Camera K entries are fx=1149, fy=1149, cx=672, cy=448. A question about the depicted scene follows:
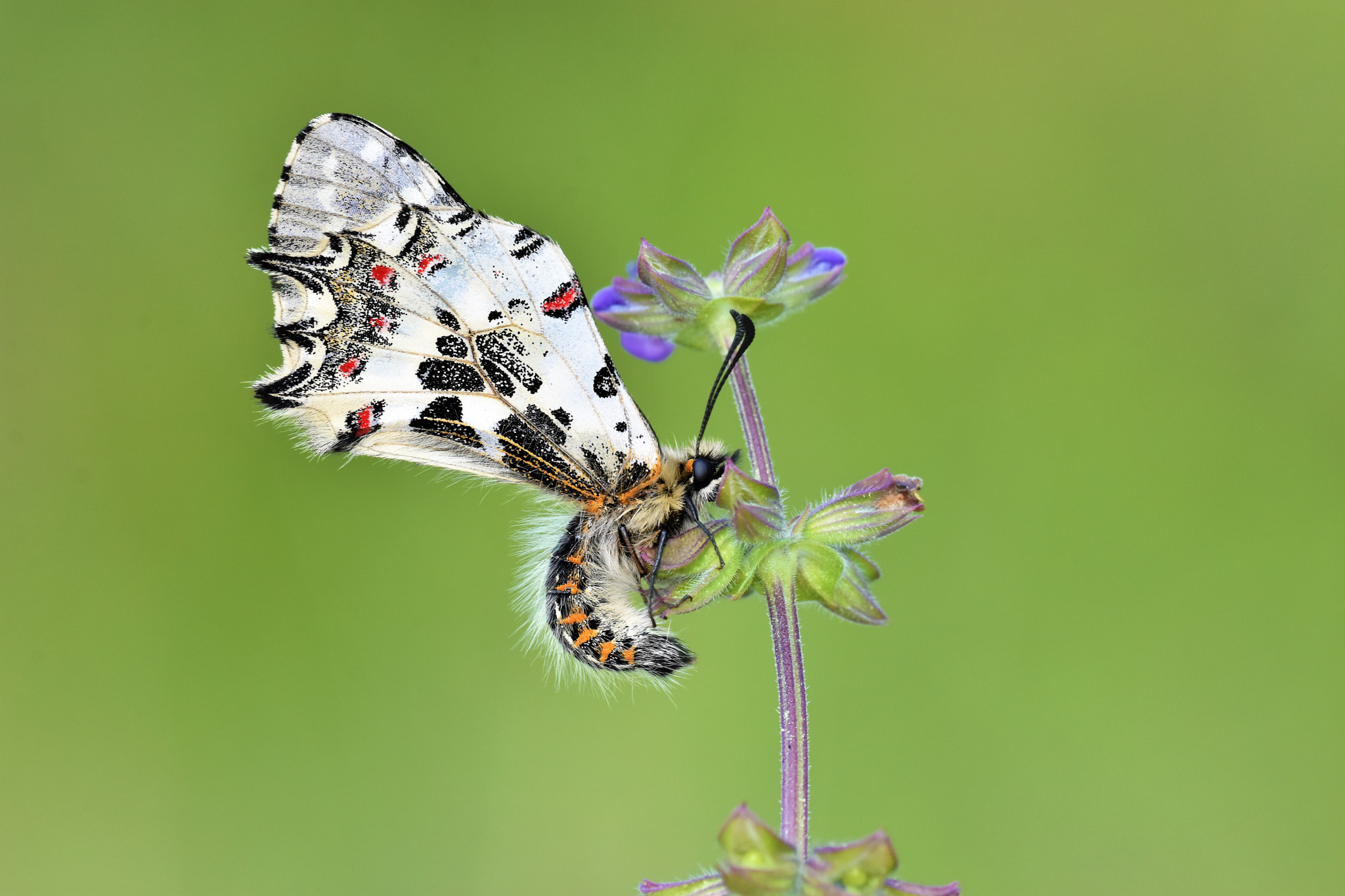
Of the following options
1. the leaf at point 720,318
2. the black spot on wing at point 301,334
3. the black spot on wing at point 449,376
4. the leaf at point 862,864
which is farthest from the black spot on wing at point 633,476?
the leaf at point 862,864

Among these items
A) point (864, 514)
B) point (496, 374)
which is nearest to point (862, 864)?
point (864, 514)

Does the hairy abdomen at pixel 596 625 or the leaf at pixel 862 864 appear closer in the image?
the leaf at pixel 862 864

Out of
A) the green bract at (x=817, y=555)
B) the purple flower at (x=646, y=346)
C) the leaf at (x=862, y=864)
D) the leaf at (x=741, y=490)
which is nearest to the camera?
the leaf at (x=862, y=864)

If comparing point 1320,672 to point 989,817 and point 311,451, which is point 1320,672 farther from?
point 311,451

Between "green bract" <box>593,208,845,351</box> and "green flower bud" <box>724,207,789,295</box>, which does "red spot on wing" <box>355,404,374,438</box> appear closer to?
"green bract" <box>593,208,845,351</box>

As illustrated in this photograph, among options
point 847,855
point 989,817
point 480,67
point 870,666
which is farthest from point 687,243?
point 847,855

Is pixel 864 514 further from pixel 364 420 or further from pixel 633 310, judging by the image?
pixel 364 420

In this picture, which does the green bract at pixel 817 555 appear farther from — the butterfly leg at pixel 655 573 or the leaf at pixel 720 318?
the leaf at pixel 720 318
